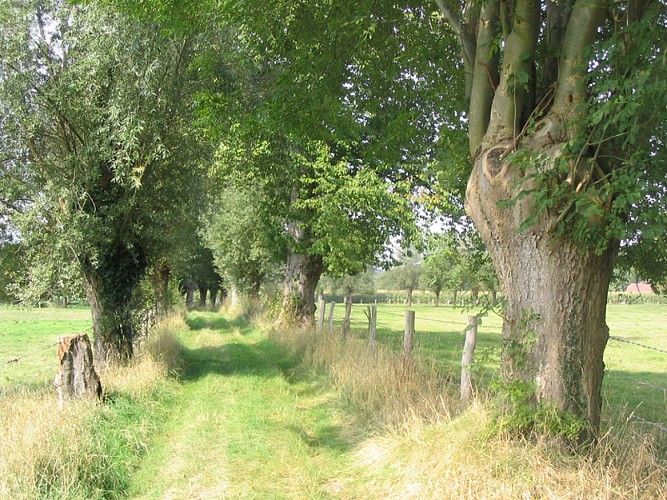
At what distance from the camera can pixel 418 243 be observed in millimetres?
14867

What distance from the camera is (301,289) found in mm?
18609

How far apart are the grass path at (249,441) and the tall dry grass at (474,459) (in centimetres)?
59

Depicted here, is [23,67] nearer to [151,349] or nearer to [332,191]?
[151,349]

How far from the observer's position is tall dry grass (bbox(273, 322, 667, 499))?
172 inches

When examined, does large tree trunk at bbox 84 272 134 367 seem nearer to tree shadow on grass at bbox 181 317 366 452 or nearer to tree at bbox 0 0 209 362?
tree at bbox 0 0 209 362

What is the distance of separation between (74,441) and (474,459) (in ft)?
13.9

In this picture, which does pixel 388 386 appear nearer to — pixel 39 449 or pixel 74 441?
pixel 74 441

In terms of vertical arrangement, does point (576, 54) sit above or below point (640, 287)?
above

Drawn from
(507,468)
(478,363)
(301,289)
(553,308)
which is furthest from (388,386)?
(301,289)

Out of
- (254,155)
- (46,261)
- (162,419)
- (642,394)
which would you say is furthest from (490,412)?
(254,155)

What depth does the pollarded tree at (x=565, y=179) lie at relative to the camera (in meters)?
4.49

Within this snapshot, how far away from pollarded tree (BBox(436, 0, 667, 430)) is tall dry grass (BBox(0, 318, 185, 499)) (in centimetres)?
448

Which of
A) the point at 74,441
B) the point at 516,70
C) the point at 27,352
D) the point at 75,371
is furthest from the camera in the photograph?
the point at 27,352

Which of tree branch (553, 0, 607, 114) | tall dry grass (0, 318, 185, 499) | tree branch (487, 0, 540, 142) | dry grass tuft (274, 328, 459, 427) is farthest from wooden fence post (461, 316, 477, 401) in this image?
tall dry grass (0, 318, 185, 499)
